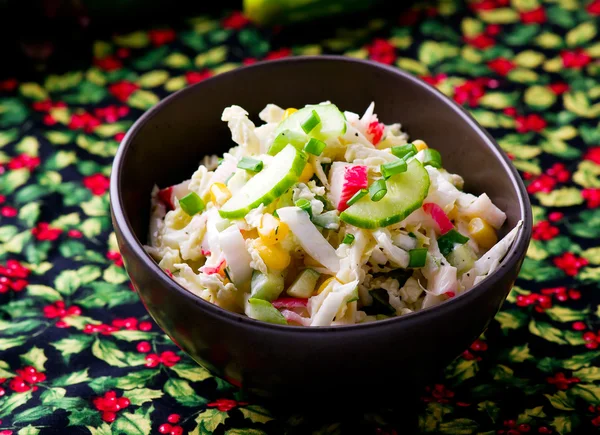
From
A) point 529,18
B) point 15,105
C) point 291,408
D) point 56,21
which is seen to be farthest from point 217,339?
point 529,18

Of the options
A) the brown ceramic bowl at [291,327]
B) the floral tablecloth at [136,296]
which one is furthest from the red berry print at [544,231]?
the brown ceramic bowl at [291,327]

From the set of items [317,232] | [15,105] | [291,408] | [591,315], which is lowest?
[591,315]

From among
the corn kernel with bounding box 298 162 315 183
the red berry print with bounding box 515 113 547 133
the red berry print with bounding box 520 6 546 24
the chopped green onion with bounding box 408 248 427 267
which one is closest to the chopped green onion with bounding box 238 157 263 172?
the corn kernel with bounding box 298 162 315 183

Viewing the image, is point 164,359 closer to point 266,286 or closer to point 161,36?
point 266,286

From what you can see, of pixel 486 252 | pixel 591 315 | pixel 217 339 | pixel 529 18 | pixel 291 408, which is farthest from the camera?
pixel 529 18

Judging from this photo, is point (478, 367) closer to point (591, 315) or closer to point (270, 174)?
point (591, 315)

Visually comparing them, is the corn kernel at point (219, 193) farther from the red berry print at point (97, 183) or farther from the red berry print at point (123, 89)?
the red berry print at point (123, 89)
